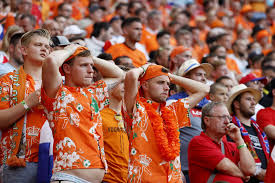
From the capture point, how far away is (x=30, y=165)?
4.55 m

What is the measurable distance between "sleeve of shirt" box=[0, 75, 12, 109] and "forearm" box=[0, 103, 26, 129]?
123 mm

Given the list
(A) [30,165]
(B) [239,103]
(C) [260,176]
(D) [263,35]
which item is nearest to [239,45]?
(D) [263,35]

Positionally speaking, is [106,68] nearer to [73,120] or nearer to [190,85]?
[73,120]

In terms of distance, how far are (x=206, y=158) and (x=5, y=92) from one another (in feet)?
7.80

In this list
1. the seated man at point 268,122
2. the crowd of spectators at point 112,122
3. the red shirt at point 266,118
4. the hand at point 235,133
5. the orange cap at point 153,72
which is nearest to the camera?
the crowd of spectators at point 112,122

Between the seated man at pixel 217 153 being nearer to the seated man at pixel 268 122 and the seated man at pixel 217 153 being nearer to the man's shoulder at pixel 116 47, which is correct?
the seated man at pixel 268 122

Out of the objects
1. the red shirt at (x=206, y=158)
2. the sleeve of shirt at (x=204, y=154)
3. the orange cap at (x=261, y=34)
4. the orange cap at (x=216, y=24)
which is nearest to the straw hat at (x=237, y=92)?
the red shirt at (x=206, y=158)

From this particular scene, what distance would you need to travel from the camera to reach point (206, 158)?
17.5 ft

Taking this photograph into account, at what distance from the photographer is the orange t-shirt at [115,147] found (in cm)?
508

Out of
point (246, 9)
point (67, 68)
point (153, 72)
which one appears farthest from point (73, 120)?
point (246, 9)

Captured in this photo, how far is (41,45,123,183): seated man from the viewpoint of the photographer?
155 inches

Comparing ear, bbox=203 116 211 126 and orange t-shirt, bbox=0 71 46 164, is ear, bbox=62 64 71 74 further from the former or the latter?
ear, bbox=203 116 211 126

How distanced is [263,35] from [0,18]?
8502 millimetres

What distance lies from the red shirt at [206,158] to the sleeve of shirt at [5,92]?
2.26 m
